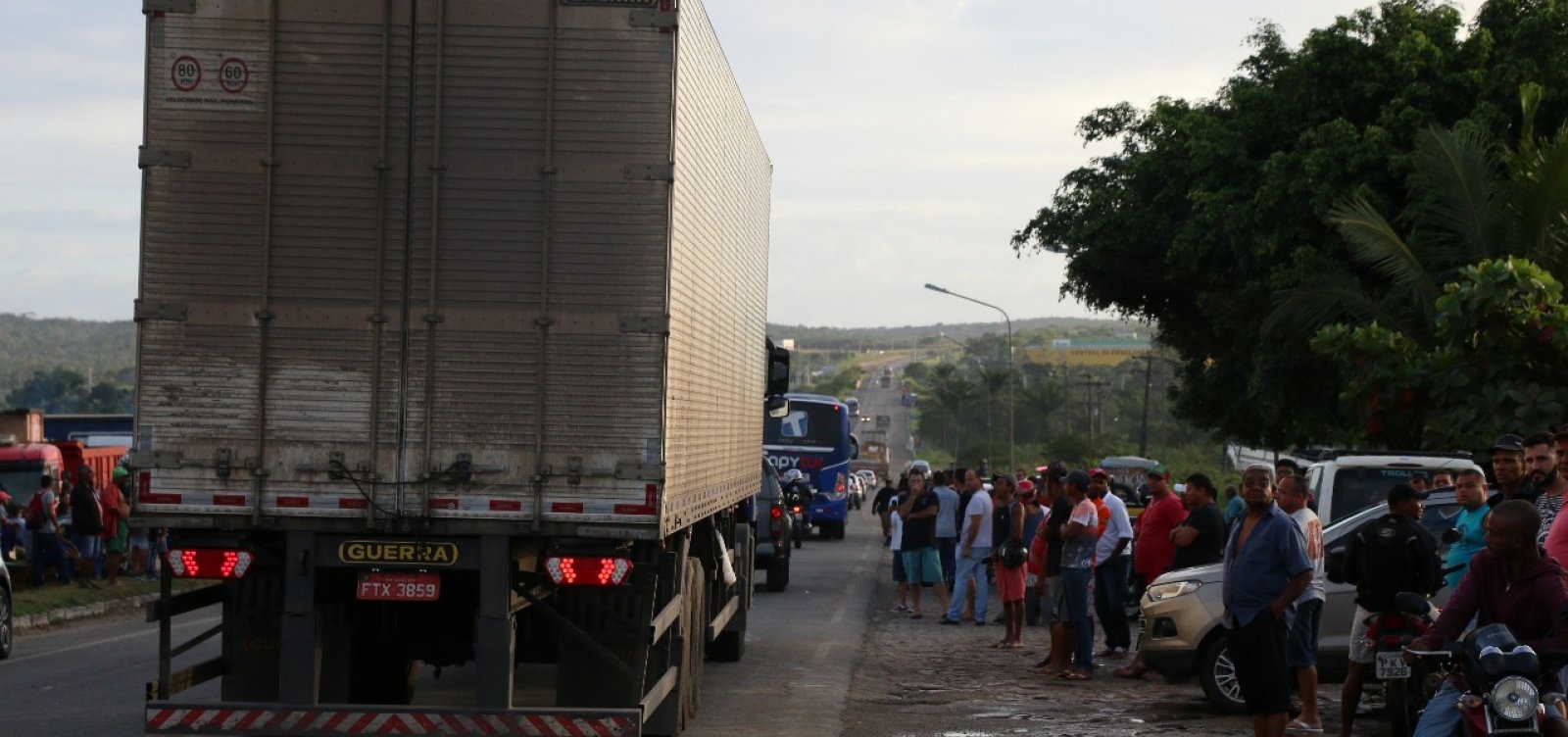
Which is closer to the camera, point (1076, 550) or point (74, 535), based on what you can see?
point (1076, 550)

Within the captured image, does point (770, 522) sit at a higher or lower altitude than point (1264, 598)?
lower

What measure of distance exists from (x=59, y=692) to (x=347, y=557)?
5953 millimetres

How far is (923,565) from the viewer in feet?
71.9

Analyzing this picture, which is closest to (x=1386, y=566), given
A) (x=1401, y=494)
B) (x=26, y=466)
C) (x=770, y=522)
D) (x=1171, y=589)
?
(x=1401, y=494)

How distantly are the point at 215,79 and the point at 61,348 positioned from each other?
7701 inches

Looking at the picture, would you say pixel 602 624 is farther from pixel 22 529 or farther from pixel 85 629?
pixel 22 529

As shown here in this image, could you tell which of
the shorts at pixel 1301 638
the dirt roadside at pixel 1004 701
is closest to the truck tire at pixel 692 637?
the dirt roadside at pixel 1004 701

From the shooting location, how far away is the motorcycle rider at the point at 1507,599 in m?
6.63

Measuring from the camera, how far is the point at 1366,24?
2853cm

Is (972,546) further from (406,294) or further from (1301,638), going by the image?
(406,294)

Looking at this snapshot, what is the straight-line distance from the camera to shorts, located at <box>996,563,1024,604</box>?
57.3ft

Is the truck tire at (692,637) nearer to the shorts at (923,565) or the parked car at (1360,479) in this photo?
the parked car at (1360,479)

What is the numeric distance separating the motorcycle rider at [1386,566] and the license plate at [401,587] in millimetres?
5677

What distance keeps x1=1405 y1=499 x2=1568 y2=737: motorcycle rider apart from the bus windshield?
3426 cm
